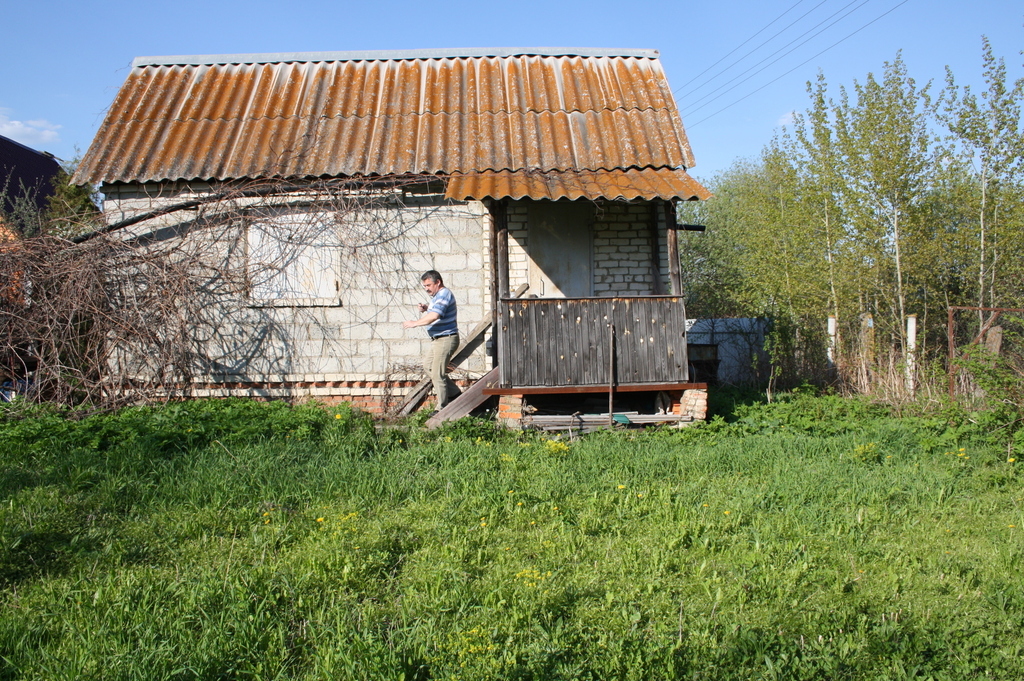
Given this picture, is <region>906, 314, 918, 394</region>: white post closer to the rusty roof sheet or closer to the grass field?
the grass field

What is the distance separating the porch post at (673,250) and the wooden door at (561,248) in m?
1.54

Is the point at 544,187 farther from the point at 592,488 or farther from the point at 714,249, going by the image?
the point at 714,249

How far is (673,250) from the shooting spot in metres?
8.05

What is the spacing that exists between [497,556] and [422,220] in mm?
5763

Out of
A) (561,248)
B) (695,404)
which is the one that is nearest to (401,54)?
(561,248)

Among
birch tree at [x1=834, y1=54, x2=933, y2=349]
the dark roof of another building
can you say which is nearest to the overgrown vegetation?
birch tree at [x1=834, y1=54, x2=933, y2=349]

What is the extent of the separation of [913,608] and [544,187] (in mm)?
5672

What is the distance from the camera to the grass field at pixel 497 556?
10.4ft

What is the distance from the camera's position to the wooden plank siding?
25.0 ft

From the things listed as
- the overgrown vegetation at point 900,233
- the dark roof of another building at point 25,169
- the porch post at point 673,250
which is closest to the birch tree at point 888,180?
the overgrown vegetation at point 900,233

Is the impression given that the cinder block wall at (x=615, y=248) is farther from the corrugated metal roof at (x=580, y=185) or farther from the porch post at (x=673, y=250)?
the porch post at (x=673, y=250)

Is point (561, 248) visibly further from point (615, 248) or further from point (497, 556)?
point (497, 556)

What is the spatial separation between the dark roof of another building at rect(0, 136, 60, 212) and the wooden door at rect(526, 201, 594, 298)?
1522 centimetres

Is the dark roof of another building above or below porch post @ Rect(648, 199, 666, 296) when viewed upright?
above
